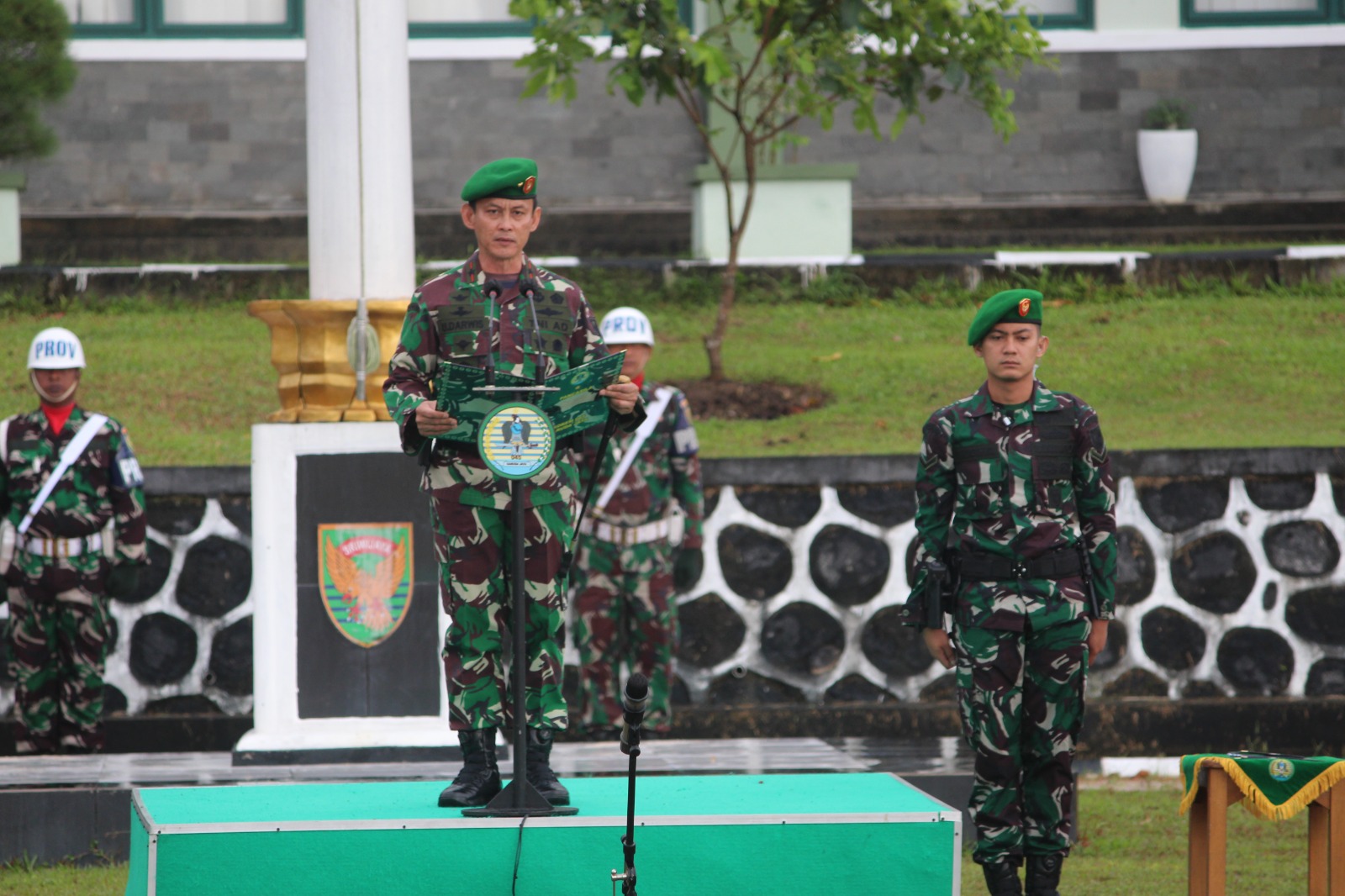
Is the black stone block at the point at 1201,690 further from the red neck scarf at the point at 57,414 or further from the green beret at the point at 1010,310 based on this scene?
the red neck scarf at the point at 57,414

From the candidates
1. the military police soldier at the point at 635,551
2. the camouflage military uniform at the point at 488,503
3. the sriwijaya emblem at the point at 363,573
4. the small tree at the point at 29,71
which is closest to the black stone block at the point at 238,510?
the military police soldier at the point at 635,551

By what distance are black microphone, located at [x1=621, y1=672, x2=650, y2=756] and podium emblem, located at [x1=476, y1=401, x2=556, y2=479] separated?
79cm

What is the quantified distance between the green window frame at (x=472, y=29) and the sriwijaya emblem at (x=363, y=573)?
12.0 metres

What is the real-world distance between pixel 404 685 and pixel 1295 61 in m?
13.9

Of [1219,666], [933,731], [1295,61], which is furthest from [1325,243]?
[933,731]

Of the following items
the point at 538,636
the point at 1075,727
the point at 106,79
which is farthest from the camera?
the point at 106,79

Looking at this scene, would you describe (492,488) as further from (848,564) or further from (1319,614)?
(1319,614)

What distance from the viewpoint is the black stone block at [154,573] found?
9.38 m

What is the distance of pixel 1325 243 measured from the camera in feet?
53.2

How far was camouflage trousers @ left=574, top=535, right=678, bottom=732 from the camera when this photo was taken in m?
8.96

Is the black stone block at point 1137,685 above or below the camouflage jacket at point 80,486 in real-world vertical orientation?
below

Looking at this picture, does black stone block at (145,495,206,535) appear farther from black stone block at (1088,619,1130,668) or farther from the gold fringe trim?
the gold fringe trim

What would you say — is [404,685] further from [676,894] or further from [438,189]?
[438,189]

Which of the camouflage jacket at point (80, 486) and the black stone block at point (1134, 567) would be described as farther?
the black stone block at point (1134, 567)
